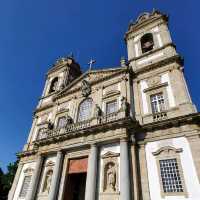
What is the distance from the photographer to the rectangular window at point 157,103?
13.1 m

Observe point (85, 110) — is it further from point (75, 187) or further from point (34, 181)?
point (34, 181)

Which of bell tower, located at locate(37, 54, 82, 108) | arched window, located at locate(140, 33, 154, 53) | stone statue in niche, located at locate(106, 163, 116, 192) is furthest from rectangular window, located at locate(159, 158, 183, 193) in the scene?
bell tower, located at locate(37, 54, 82, 108)

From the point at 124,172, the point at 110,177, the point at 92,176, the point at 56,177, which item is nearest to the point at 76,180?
the point at 56,177

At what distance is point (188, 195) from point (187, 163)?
1.54 meters

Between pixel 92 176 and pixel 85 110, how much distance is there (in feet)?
21.4

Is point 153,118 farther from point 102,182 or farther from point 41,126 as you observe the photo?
point 41,126

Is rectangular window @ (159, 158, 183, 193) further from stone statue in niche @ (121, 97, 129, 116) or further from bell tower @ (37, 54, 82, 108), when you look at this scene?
bell tower @ (37, 54, 82, 108)

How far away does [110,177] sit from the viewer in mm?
11250

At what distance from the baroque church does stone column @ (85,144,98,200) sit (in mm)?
51

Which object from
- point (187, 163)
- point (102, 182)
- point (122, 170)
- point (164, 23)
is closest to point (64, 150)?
A: point (102, 182)

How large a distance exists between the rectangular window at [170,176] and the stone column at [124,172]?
6.23 feet

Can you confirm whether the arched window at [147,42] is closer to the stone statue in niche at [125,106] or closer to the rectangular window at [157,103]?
the rectangular window at [157,103]

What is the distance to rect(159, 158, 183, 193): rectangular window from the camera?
9742mm

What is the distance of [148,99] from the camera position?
13.8 m
